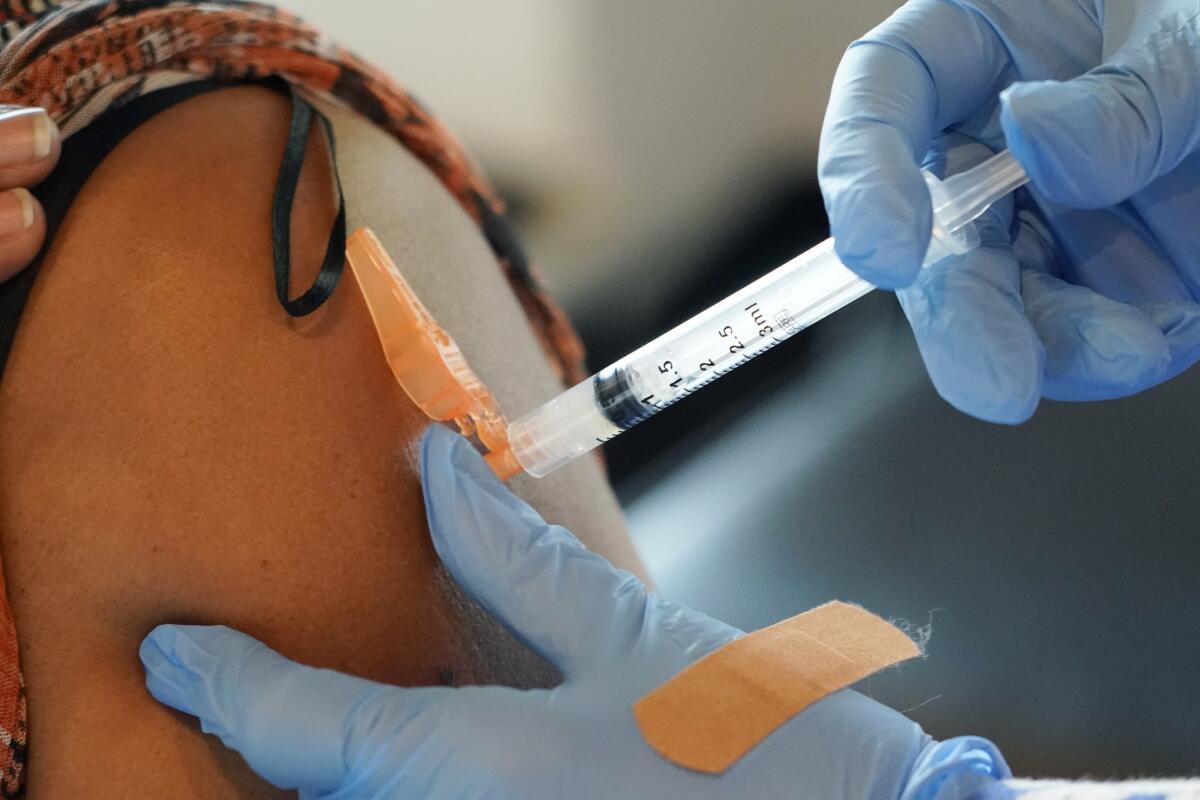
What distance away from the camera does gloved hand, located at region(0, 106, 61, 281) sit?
0.82 m

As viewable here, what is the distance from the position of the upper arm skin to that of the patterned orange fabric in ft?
0.12

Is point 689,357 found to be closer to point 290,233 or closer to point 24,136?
point 290,233

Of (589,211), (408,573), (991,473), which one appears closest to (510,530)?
(408,573)

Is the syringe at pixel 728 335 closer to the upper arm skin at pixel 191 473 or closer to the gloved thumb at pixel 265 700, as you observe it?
the upper arm skin at pixel 191 473

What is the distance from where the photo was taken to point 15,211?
824 millimetres

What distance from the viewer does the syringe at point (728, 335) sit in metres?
0.92

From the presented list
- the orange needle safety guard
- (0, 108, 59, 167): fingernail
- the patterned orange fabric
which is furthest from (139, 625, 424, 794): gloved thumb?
(0, 108, 59, 167): fingernail

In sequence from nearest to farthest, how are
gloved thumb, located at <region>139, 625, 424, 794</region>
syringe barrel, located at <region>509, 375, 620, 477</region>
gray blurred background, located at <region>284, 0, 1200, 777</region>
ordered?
gloved thumb, located at <region>139, 625, 424, 794</region> < syringe barrel, located at <region>509, 375, 620, 477</region> < gray blurred background, located at <region>284, 0, 1200, 777</region>

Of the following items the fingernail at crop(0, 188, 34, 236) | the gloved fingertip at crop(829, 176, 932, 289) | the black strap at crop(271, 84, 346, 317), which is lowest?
the gloved fingertip at crop(829, 176, 932, 289)

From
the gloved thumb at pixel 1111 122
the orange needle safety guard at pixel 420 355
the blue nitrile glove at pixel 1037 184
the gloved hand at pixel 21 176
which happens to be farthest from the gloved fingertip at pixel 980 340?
the gloved hand at pixel 21 176

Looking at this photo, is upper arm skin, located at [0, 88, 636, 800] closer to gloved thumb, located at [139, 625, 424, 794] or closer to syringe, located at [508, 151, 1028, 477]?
gloved thumb, located at [139, 625, 424, 794]

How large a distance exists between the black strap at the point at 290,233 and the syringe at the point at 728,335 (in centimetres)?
24

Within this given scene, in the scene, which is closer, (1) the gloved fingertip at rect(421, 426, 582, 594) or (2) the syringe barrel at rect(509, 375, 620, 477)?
(1) the gloved fingertip at rect(421, 426, 582, 594)

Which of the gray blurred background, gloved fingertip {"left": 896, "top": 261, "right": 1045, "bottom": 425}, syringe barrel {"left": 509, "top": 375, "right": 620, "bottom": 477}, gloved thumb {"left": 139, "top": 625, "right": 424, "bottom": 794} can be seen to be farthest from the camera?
the gray blurred background
